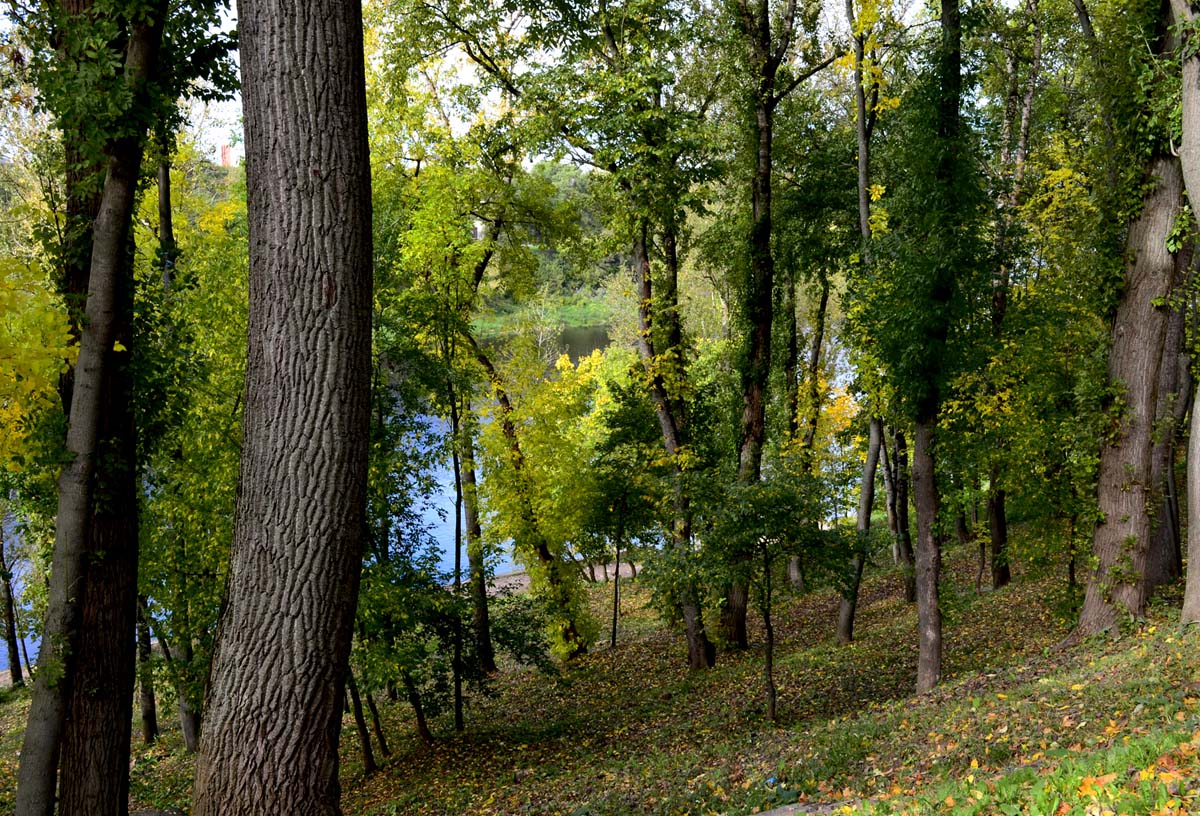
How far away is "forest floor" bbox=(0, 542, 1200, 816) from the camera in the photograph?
5.23 m

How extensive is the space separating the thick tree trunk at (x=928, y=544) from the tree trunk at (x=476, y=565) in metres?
6.51

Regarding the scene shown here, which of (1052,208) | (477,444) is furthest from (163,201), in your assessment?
(1052,208)

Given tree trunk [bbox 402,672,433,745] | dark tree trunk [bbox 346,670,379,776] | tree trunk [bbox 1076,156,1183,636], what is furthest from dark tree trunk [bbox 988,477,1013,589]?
dark tree trunk [bbox 346,670,379,776]

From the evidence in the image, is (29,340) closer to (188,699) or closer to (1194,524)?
(188,699)

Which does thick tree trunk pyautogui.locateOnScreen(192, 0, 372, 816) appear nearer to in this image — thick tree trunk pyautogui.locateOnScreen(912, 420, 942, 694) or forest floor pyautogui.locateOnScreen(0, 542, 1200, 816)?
forest floor pyautogui.locateOnScreen(0, 542, 1200, 816)

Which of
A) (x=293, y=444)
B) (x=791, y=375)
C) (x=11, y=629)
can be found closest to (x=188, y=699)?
(x=293, y=444)

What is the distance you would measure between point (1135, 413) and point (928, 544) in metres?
2.90

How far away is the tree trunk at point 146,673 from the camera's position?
41.8ft

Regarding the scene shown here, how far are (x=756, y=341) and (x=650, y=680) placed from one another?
6.95m

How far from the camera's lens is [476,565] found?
52.4ft

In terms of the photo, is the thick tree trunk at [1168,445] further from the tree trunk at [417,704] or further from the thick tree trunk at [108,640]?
the thick tree trunk at [108,640]

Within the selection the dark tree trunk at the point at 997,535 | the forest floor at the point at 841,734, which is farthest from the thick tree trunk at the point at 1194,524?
the dark tree trunk at the point at 997,535

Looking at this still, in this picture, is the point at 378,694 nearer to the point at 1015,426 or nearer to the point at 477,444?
the point at 477,444

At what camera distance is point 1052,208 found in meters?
15.6
